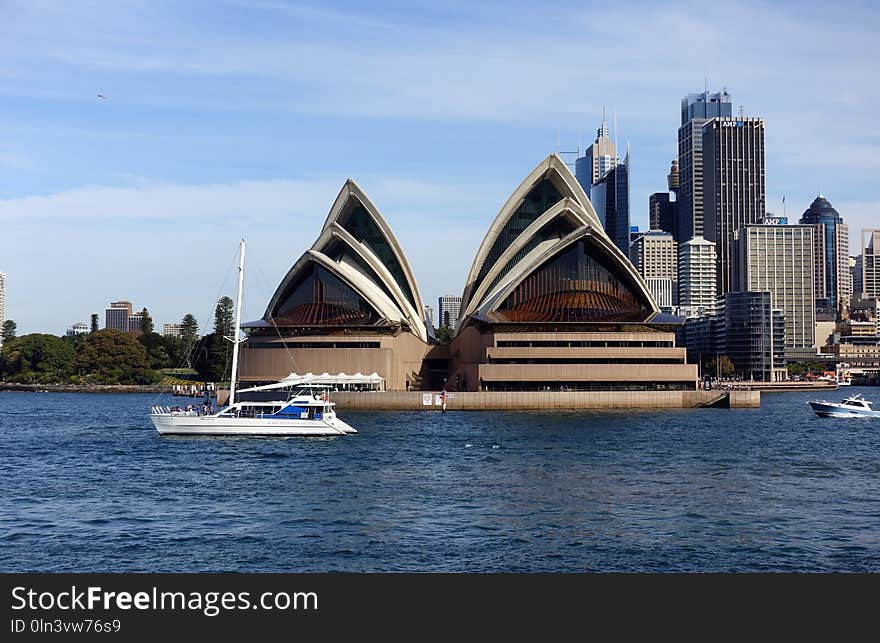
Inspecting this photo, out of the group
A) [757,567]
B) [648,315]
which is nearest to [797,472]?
[757,567]

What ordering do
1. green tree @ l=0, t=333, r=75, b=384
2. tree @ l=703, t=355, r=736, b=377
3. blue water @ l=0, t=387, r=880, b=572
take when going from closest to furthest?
blue water @ l=0, t=387, r=880, b=572
green tree @ l=0, t=333, r=75, b=384
tree @ l=703, t=355, r=736, b=377

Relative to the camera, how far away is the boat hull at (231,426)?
4459 centimetres

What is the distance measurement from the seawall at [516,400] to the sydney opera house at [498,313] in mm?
1683

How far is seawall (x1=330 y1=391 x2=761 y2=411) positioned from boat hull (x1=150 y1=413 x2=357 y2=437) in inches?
1111

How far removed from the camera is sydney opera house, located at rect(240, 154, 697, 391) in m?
75.6

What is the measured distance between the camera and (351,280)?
85.2 metres

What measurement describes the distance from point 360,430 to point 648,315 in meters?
35.5

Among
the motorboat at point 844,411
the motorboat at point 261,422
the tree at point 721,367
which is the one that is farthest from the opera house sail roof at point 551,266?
the tree at point 721,367

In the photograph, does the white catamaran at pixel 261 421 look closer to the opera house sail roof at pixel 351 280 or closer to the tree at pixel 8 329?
the opera house sail roof at pixel 351 280

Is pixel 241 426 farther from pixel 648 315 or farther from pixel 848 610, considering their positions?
pixel 648 315

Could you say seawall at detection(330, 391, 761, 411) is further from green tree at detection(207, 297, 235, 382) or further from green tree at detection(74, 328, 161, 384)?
green tree at detection(74, 328, 161, 384)

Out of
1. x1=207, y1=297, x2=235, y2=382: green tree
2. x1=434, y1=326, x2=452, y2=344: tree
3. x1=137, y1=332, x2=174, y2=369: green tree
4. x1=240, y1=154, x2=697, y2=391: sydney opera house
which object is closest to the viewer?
x1=240, y1=154, x2=697, y2=391: sydney opera house

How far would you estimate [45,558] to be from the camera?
62.9ft

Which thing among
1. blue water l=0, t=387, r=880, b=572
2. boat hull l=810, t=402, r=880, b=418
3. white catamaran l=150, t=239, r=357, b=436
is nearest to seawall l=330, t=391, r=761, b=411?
boat hull l=810, t=402, r=880, b=418
